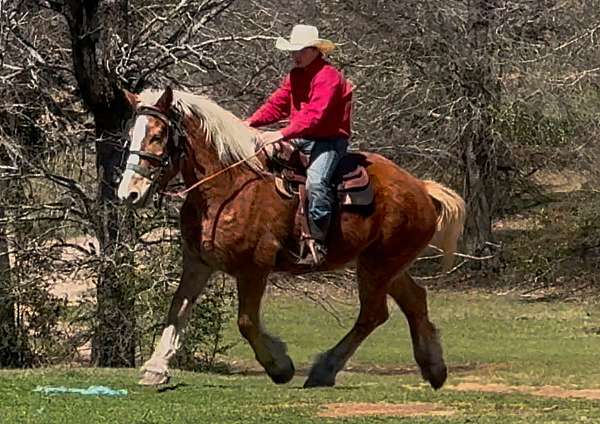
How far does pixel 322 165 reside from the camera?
405 inches

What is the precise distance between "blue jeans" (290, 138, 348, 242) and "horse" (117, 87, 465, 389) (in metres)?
0.16

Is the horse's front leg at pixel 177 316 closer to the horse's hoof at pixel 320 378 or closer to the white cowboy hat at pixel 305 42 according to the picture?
the horse's hoof at pixel 320 378

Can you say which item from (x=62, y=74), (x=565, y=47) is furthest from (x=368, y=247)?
(x=565, y=47)

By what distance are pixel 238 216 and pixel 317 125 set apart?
90 centimetres

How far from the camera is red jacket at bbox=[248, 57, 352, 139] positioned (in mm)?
10133

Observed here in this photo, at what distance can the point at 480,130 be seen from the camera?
1310 inches

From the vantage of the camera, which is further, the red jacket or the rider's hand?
the rider's hand

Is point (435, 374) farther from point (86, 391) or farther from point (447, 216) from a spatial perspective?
point (86, 391)

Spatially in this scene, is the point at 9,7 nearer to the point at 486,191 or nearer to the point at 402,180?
the point at 402,180

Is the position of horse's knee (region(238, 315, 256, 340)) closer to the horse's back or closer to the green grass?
the green grass

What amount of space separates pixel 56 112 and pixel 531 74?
1622 cm

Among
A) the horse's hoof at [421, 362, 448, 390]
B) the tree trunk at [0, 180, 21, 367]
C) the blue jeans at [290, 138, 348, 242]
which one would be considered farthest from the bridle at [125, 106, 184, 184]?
the tree trunk at [0, 180, 21, 367]

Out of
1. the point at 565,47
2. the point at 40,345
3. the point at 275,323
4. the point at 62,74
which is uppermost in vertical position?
the point at 62,74

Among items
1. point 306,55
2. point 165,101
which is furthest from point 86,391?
point 306,55
